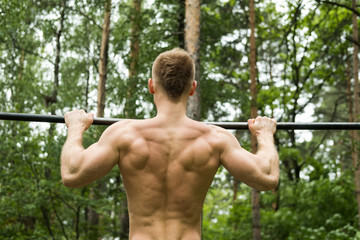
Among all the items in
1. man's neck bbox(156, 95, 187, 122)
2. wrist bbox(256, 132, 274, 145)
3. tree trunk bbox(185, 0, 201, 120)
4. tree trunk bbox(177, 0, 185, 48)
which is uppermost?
tree trunk bbox(177, 0, 185, 48)

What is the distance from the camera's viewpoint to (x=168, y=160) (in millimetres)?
2170

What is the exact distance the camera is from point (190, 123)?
2258mm

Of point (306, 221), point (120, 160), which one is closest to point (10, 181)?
point (306, 221)

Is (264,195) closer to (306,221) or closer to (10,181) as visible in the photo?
(306,221)

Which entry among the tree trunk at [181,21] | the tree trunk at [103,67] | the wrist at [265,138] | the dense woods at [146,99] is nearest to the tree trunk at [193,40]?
the dense woods at [146,99]

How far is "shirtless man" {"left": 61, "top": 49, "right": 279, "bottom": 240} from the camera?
2166 mm

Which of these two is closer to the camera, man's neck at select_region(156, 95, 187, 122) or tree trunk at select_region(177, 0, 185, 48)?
man's neck at select_region(156, 95, 187, 122)

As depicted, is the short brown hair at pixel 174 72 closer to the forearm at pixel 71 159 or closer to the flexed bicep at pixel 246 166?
the flexed bicep at pixel 246 166

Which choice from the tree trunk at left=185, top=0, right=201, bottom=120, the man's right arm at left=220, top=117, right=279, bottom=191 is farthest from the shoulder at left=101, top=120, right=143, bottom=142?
the tree trunk at left=185, top=0, right=201, bottom=120

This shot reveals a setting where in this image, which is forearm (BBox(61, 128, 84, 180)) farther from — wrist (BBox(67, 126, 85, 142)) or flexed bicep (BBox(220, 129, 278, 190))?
flexed bicep (BBox(220, 129, 278, 190))

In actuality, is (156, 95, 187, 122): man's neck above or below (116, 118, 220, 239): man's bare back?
above

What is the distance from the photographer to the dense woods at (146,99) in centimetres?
1021

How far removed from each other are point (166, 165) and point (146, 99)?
29.4 feet

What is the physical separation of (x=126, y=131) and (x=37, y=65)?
1503 centimetres
